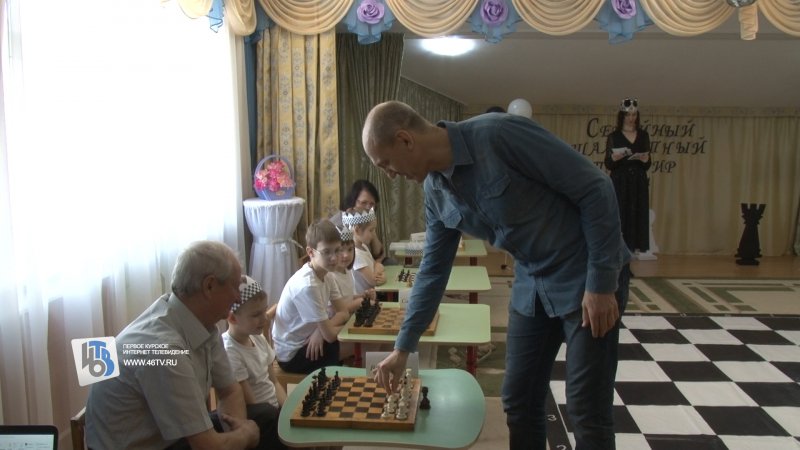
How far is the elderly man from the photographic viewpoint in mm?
1304

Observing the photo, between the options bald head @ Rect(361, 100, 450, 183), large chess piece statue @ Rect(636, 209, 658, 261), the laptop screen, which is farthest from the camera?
large chess piece statue @ Rect(636, 209, 658, 261)

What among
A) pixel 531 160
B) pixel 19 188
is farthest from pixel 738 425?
pixel 19 188

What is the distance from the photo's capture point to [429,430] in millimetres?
1437

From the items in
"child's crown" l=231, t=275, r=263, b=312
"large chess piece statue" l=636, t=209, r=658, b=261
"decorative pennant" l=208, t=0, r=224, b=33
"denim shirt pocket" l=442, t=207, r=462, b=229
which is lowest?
"large chess piece statue" l=636, t=209, r=658, b=261

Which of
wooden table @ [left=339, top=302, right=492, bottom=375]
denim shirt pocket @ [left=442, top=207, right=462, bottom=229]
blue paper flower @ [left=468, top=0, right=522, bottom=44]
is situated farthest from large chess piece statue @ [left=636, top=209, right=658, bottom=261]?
denim shirt pocket @ [left=442, top=207, right=462, bottom=229]

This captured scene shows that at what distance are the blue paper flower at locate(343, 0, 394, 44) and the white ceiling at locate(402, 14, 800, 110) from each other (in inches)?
37.2

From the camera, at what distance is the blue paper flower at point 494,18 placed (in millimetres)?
4047

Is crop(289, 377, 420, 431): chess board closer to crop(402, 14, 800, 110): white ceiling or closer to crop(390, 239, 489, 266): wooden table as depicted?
crop(390, 239, 489, 266): wooden table

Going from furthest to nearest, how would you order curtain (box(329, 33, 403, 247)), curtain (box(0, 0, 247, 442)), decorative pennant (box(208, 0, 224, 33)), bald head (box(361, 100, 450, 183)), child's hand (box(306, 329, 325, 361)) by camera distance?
curtain (box(329, 33, 403, 247))
decorative pennant (box(208, 0, 224, 33))
child's hand (box(306, 329, 325, 361))
curtain (box(0, 0, 247, 442))
bald head (box(361, 100, 450, 183))

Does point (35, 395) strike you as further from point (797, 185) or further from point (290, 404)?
point (797, 185)

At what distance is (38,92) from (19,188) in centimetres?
35

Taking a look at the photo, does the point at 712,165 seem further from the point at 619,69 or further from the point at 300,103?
the point at 300,103

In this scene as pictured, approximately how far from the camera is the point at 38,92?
82.8 inches

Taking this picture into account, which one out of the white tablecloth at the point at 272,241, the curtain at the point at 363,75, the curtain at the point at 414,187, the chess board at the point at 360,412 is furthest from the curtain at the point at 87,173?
the curtain at the point at 414,187
